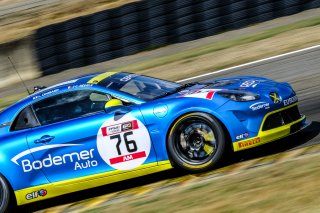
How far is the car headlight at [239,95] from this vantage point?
7.83 m

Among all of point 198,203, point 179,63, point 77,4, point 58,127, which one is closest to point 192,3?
point 179,63

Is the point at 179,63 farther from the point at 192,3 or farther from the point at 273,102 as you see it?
the point at 273,102

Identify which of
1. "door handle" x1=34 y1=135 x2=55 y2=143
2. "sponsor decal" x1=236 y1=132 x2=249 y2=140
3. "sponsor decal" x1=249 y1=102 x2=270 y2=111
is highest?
"door handle" x1=34 y1=135 x2=55 y2=143

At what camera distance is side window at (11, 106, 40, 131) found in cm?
850

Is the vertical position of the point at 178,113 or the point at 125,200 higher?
the point at 178,113

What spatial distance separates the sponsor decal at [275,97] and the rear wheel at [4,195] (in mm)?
3308

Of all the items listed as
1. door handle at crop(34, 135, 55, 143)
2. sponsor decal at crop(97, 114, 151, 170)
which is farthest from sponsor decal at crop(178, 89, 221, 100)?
door handle at crop(34, 135, 55, 143)

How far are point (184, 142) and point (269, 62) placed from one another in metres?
6.28

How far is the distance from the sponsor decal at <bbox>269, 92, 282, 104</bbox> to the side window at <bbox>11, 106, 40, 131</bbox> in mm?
2837

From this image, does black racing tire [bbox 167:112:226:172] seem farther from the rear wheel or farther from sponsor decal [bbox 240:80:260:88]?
the rear wheel

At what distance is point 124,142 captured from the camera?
7973 mm

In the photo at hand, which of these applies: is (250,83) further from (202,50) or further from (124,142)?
(202,50)

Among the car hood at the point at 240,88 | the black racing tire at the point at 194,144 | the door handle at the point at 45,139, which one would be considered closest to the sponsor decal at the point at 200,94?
the car hood at the point at 240,88

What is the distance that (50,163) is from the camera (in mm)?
8219
